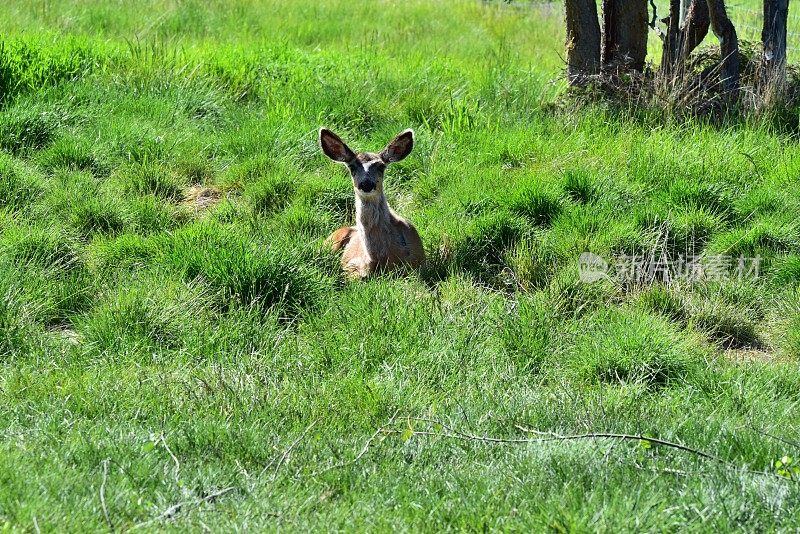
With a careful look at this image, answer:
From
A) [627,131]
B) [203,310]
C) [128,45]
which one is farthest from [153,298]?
[128,45]

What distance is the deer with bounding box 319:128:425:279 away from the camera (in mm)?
7516

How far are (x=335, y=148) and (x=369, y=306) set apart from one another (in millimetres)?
1889

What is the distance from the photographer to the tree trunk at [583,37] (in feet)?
31.9

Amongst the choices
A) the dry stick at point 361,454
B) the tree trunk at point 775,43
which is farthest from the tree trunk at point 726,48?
the dry stick at point 361,454

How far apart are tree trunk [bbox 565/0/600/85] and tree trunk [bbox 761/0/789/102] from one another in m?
1.52

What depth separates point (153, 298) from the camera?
6.21 m

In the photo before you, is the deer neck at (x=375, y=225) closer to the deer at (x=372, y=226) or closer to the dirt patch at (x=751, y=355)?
the deer at (x=372, y=226)

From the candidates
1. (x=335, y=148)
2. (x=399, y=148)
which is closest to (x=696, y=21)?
(x=399, y=148)

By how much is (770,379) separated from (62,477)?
11.9ft

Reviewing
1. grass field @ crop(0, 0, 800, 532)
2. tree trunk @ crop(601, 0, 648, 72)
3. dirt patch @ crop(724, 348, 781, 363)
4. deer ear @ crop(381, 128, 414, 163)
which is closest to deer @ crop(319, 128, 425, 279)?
deer ear @ crop(381, 128, 414, 163)

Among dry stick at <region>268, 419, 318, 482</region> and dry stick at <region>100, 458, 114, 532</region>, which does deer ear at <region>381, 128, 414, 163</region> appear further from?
dry stick at <region>100, 458, 114, 532</region>

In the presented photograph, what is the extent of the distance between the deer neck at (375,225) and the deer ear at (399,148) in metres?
0.30

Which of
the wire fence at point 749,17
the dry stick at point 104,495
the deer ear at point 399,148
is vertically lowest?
the wire fence at point 749,17

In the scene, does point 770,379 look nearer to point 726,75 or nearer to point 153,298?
point 153,298
